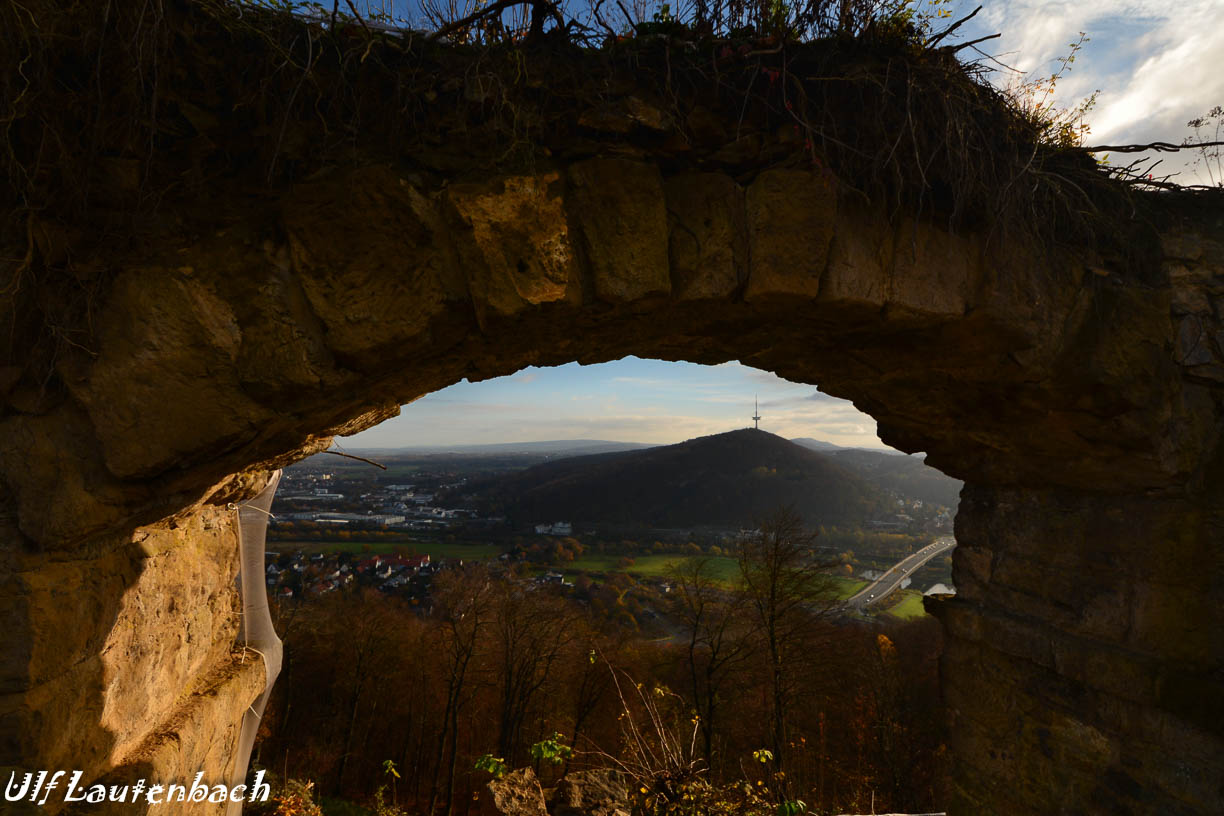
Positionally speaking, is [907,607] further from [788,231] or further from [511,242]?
[511,242]

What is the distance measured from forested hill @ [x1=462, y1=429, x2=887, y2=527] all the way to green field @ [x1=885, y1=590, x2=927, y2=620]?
225 inches

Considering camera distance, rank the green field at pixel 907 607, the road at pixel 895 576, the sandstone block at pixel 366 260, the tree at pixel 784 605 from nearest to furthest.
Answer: the sandstone block at pixel 366 260
the tree at pixel 784 605
the green field at pixel 907 607
the road at pixel 895 576

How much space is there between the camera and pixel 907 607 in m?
20.9

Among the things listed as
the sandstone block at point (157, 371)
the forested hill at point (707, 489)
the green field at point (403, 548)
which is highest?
the sandstone block at point (157, 371)

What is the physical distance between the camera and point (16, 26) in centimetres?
119

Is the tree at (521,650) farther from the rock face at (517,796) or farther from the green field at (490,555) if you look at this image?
the green field at (490,555)

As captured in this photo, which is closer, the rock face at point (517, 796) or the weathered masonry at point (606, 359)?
the weathered masonry at point (606, 359)

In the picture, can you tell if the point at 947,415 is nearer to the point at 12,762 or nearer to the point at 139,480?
the point at 139,480

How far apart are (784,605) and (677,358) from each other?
8881 millimetres

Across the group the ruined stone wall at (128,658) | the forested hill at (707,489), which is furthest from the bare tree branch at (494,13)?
the forested hill at (707,489)

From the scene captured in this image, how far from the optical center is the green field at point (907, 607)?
19.9 m

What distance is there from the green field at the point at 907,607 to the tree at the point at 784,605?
38.0 ft

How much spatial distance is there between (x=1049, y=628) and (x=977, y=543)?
18.3 inches

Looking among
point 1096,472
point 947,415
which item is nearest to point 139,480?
point 947,415
